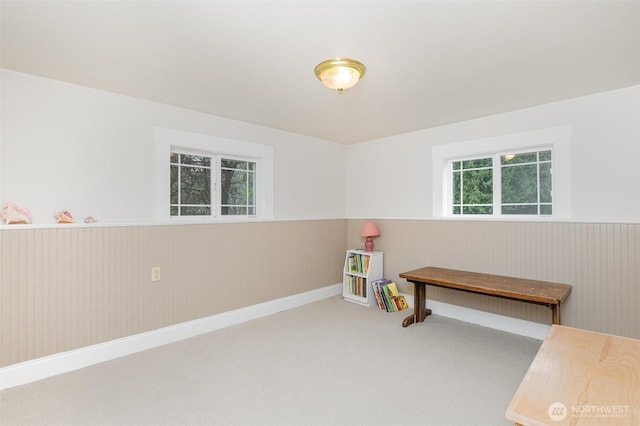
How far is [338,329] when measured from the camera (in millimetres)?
3146

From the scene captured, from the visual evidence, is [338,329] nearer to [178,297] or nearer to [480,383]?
[480,383]

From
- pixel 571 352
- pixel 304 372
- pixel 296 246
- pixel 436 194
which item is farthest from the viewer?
pixel 296 246

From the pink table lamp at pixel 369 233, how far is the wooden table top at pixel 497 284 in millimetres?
869

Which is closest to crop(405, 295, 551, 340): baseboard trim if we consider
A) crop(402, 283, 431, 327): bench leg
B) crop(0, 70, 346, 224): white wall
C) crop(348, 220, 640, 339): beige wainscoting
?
crop(348, 220, 640, 339): beige wainscoting

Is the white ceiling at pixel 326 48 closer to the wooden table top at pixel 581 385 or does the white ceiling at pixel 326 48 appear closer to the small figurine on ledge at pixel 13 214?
the small figurine on ledge at pixel 13 214

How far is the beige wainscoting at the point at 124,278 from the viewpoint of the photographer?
2193mm

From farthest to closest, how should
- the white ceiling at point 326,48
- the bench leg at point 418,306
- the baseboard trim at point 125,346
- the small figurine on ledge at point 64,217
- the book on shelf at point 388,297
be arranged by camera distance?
the book on shelf at point 388,297, the bench leg at point 418,306, the small figurine on ledge at point 64,217, the baseboard trim at point 125,346, the white ceiling at point 326,48

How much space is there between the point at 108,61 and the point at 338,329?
2902mm

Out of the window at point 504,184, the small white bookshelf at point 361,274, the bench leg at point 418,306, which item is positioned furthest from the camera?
the small white bookshelf at point 361,274

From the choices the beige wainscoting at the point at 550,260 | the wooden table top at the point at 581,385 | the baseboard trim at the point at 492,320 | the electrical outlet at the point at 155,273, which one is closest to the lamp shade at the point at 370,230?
the beige wainscoting at the point at 550,260

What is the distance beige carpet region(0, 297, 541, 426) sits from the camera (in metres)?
1.81

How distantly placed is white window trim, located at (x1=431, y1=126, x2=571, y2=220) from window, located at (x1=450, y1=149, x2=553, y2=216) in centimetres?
8

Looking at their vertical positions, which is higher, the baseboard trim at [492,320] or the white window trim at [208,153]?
the white window trim at [208,153]

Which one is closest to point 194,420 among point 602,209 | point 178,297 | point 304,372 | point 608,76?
point 304,372
